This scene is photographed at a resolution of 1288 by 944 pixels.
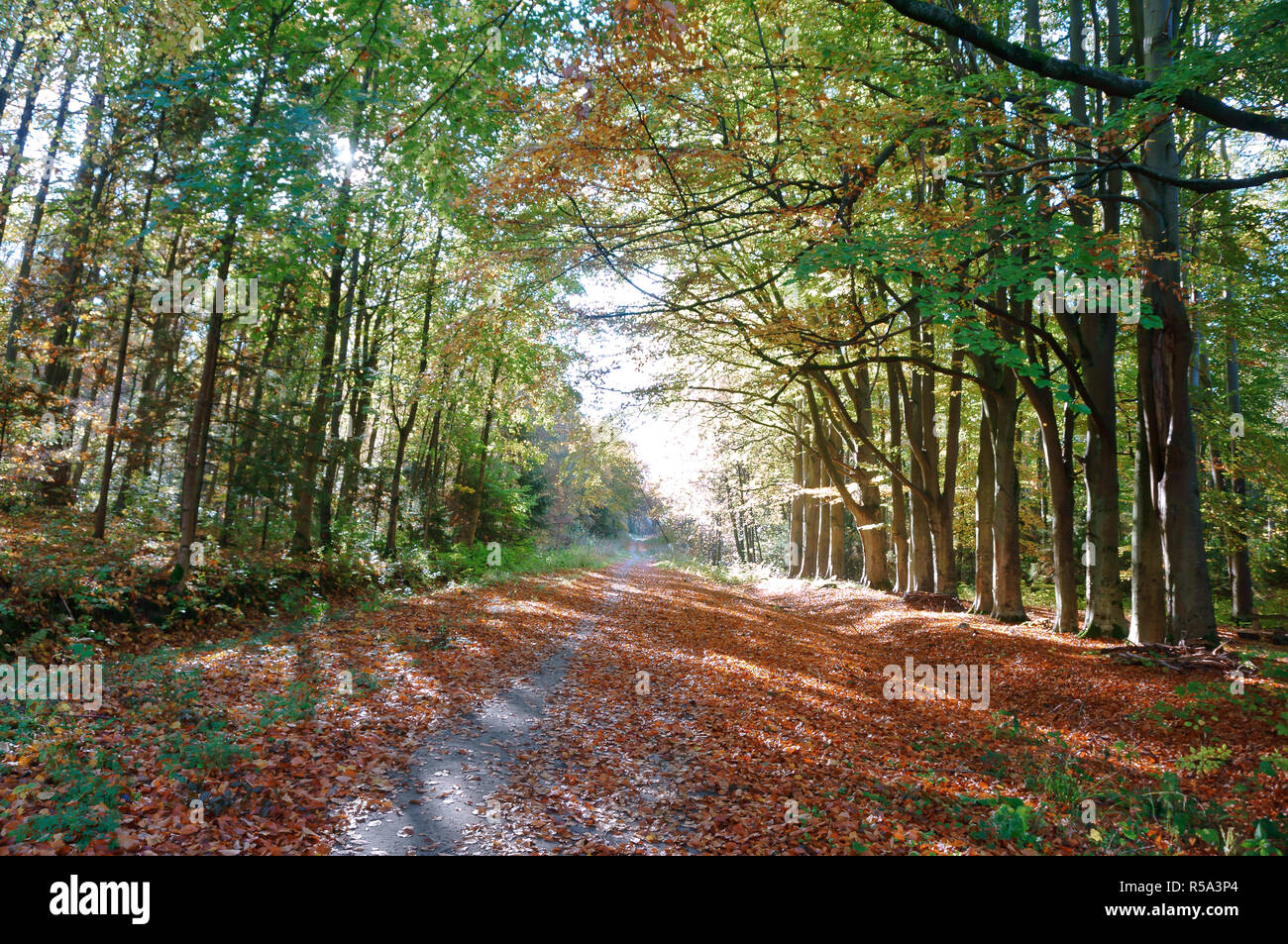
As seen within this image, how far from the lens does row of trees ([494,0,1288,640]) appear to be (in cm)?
609

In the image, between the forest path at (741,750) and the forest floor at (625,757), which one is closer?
the forest floor at (625,757)

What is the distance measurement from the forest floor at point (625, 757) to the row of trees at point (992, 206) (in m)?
3.59

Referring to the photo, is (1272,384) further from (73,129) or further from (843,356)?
(73,129)

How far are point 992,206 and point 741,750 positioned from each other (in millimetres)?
6337

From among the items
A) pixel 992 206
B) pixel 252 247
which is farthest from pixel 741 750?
pixel 252 247

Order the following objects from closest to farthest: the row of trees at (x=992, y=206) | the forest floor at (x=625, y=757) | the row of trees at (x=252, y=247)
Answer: the forest floor at (x=625, y=757) → the row of trees at (x=992, y=206) → the row of trees at (x=252, y=247)

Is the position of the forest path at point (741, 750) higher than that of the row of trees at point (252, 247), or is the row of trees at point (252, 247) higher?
the row of trees at point (252, 247)

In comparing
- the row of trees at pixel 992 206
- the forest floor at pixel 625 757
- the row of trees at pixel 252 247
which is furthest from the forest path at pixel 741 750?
the row of trees at pixel 252 247

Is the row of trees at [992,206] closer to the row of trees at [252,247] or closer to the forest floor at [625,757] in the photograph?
the row of trees at [252,247]

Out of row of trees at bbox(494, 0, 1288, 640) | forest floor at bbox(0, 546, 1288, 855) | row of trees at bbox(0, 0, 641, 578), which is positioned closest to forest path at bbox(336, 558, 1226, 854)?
forest floor at bbox(0, 546, 1288, 855)

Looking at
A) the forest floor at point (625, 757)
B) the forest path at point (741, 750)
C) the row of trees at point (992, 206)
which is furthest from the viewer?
the row of trees at point (992, 206)

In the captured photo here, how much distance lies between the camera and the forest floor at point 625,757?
13.1ft
